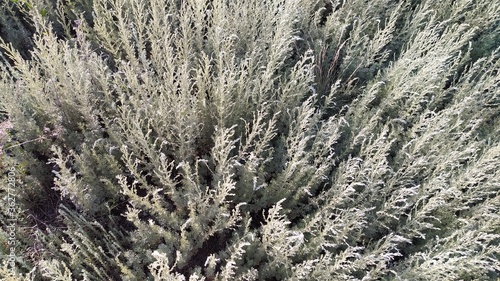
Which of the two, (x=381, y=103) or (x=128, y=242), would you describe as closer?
(x=128, y=242)

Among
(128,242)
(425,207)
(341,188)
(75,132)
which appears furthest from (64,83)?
(425,207)

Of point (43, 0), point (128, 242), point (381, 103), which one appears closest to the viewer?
point (128, 242)

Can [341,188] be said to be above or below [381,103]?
below

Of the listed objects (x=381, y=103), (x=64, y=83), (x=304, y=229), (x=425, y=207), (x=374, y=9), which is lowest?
(x=304, y=229)

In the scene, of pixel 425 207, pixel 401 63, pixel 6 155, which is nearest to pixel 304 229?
pixel 425 207

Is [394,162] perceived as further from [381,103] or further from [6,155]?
[6,155]

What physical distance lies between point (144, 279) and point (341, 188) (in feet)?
4.67

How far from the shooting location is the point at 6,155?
8.87 feet

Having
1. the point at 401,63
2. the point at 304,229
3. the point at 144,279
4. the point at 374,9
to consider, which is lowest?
the point at 144,279

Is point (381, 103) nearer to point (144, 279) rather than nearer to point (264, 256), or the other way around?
point (264, 256)

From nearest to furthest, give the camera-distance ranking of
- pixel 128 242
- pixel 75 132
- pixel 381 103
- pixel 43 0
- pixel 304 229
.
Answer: pixel 304 229 < pixel 128 242 < pixel 75 132 < pixel 381 103 < pixel 43 0

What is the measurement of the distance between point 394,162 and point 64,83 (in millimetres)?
2560

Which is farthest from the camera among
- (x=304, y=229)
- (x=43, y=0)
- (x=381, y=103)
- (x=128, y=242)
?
(x=43, y=0)

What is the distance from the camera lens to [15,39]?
3.58m
